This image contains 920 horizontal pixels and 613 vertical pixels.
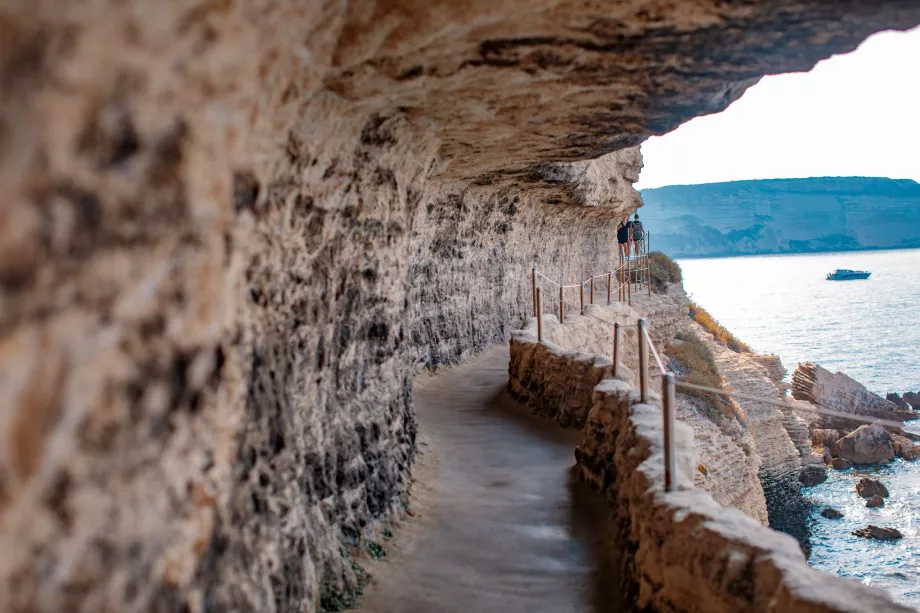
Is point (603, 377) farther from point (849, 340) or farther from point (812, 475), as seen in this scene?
point (849, 340)

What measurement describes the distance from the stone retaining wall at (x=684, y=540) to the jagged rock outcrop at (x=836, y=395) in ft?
80.1

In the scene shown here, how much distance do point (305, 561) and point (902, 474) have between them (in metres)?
26.5

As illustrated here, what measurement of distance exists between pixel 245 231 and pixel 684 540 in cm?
260

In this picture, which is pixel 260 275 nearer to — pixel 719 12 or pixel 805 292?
pixel 719 12

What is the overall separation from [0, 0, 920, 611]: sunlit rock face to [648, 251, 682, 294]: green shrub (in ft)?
64.6

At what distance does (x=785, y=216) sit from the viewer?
124750mm

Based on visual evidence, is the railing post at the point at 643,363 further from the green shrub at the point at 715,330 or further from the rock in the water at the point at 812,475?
the green shrub at the point at 715,330

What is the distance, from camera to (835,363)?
4188cm

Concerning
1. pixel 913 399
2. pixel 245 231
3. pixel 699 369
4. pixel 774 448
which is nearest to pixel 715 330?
pixel 774 448

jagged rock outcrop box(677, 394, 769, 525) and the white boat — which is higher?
the white boat

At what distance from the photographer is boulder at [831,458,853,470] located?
992 inches

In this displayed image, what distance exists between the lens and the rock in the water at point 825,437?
26.6m

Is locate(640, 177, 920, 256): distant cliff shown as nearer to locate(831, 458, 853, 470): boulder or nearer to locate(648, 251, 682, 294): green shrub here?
locate(648, 251, 682, 294): green shrub

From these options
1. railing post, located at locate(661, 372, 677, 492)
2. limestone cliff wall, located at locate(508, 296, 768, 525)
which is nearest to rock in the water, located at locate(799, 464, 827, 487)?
limestone cliff wall, located at locate(508, 296, 768, 525)
